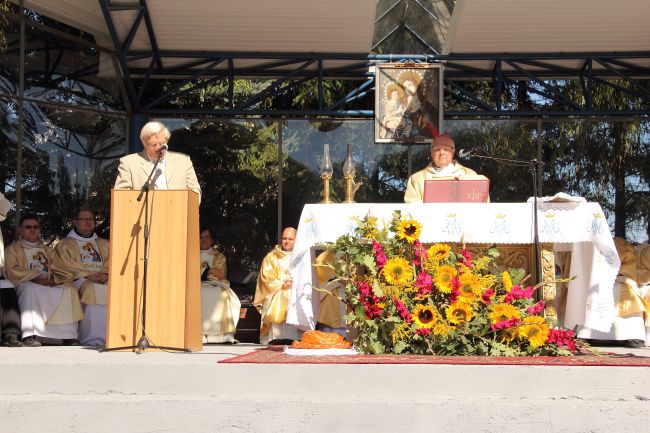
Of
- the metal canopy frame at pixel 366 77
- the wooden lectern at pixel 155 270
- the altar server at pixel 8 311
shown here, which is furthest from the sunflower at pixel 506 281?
the metal canopy frame at pixel 366 77

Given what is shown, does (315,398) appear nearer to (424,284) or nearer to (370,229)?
(424,284)

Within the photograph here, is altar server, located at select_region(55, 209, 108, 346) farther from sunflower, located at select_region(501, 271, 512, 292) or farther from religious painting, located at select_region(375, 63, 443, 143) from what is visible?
sunflower, located at select_region(501, 271, 512, 292)

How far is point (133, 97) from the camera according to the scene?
1224 cm

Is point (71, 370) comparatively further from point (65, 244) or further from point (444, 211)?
point (65, 244)

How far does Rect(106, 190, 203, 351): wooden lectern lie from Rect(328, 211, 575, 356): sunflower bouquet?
1.14 meters

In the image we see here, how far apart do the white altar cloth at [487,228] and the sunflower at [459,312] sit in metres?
0.75

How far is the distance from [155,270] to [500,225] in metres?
2.51

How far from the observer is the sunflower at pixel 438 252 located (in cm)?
690

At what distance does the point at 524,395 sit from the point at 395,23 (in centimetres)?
864

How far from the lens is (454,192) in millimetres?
7586

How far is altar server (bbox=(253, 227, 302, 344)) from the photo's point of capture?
10836 millimetres

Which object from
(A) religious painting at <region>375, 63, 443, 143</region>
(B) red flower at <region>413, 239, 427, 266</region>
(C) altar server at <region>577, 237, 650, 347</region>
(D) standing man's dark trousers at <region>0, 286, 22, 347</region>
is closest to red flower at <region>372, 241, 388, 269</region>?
(B) red flower at <region>413, 239, 427, 266</region>

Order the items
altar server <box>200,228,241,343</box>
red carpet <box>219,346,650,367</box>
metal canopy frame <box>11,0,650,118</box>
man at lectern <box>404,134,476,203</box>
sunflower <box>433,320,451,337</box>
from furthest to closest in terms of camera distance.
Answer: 1. metal canopy frame <box>11,0,650,118</box>
2. altar server <box>200,228,241,343</box>
3. man at lectern <box>404,134,476,203</box>
4. sunflower <box>433,320,451,337</box>
5. red carpet <box>219,346,650,367</box>

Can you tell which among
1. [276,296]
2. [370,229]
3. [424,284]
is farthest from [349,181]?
[276,296]
